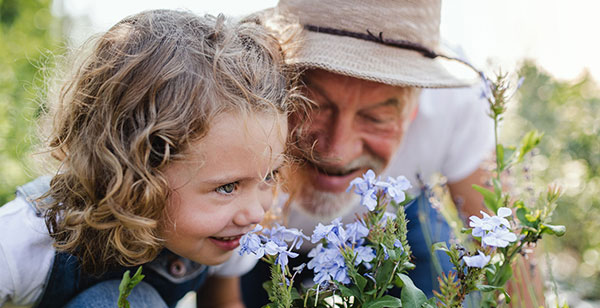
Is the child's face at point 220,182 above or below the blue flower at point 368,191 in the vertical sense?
below

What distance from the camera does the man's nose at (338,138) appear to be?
1649mm

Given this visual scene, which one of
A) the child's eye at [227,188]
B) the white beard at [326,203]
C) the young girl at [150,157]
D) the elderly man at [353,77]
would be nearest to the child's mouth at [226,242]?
the young girl at [150,157]

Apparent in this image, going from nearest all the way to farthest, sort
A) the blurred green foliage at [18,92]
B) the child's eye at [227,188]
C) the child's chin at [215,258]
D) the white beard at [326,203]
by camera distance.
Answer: the child's eye at [227,188]
the child's chin at [215,258]
the white beard at [326,203]
the blurred green foliage at [18,92]

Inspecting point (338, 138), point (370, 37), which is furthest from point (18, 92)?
point (370, 37)

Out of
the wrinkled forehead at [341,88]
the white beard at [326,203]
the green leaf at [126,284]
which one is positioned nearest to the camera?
the green leaf at [126,284]

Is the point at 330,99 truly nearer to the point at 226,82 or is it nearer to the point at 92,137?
the point at 226,82

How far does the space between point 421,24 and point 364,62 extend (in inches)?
10.4

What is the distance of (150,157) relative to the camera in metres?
1.25

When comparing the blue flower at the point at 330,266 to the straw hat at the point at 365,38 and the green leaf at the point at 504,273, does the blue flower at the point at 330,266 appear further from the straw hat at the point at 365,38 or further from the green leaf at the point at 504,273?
the straw hat at the point at 365,38

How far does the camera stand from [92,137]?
1.27m

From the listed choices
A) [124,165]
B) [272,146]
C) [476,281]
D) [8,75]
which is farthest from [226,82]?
[8,75]

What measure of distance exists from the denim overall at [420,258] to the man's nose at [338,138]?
0.43m

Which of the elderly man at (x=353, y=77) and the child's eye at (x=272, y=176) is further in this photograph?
the elderly man at (x=353, y=77)

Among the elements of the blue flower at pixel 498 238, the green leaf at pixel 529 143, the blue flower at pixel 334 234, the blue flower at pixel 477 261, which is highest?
the green leaf at pixel 529 143
